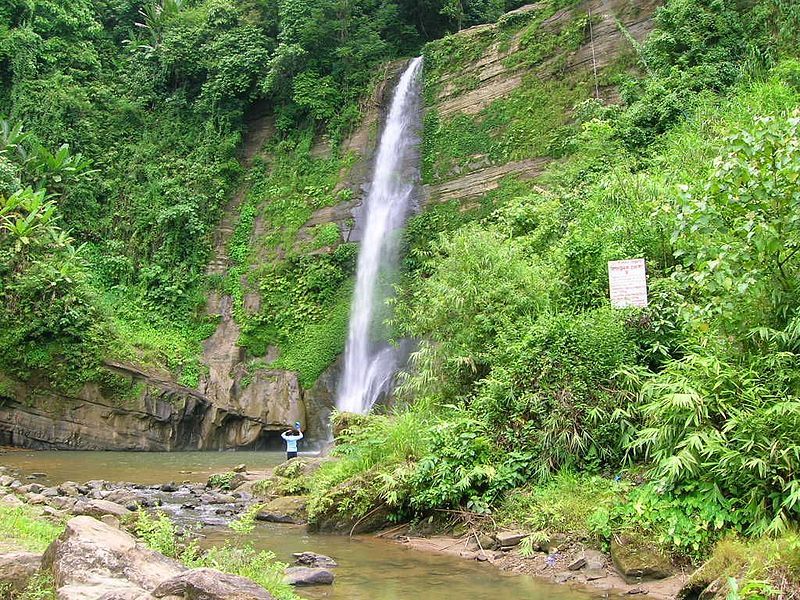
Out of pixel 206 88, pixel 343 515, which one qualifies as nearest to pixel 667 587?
pixel 343 515

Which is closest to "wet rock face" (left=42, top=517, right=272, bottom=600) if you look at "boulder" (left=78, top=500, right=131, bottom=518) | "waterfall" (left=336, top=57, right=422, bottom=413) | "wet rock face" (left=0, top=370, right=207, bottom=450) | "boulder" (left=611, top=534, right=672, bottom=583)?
"boulder" (left=611, top=534, right=672, bottom=583)

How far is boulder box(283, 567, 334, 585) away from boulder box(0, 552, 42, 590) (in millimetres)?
2453

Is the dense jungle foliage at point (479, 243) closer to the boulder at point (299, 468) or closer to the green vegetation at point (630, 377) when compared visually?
the green vegetation at point (630, 377)

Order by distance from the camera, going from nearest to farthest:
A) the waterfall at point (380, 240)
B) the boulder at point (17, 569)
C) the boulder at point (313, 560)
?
the boulder at point (17, 569) < the boulder at point (313, 560) < the waterfall at point (380, 240)

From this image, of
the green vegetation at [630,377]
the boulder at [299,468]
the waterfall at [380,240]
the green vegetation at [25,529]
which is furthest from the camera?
the waterfall at [380,240]

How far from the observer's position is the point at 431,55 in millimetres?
27078

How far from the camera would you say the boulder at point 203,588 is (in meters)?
4.46

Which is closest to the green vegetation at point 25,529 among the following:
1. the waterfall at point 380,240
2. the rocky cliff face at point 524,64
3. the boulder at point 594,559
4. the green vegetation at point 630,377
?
the green vegetation at point 630,377

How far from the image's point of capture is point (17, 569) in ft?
15.6

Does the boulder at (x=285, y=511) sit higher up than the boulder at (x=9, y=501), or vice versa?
the boulder at (x=9, y=501)

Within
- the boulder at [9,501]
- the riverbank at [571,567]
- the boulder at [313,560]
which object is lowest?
the riverbank at [571,567]

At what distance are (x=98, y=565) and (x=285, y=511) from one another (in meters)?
6.30

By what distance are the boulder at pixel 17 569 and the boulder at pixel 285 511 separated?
19.3ft

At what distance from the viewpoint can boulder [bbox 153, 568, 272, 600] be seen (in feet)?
14.6
